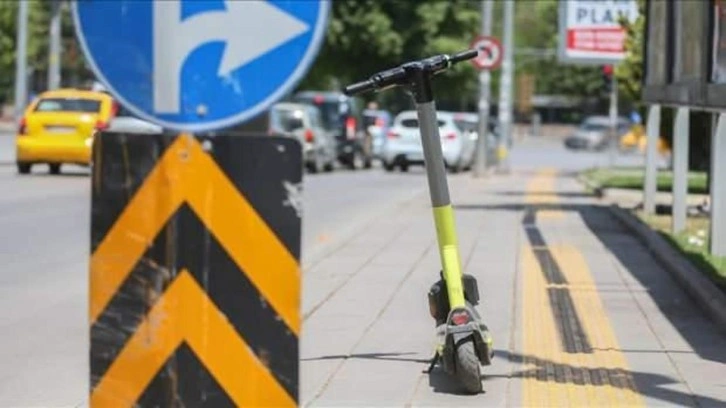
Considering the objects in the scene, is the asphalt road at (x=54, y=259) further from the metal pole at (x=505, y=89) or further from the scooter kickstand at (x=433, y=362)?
the metal pole at (x=505, y=89)

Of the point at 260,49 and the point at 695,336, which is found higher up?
the point at 260,49

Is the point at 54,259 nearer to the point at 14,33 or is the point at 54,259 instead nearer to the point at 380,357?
the point at 380,357

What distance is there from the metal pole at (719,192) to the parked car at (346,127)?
27199mm

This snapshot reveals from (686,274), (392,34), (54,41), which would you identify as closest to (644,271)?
(686,274)

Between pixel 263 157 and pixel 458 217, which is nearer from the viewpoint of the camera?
pixel 263 157

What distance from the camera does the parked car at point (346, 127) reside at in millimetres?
42625

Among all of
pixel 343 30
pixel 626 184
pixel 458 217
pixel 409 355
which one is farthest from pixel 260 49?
pixel 343 30

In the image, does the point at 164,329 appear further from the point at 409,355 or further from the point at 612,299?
the point at 612,299

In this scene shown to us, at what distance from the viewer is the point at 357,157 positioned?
147ft

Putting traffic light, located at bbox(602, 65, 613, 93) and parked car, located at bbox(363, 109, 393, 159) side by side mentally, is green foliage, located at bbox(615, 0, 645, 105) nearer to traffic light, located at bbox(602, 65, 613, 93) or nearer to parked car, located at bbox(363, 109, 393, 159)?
traffic light, located at bbox(602, 65, 613, 93)

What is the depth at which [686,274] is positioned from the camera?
42.7 feet

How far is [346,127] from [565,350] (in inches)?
1315

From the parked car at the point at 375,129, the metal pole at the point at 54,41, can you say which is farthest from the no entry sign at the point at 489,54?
the parked car at the point at 375,129

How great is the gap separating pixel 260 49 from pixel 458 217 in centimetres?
1696
